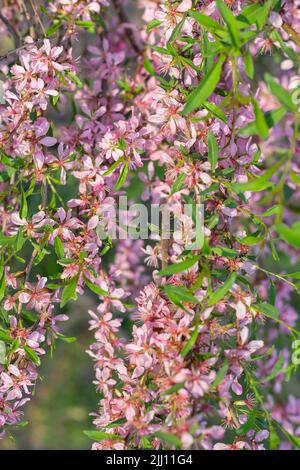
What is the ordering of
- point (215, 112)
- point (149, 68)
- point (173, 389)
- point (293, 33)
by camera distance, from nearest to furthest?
point (173, 389)
point (215, 112)
point (293, 33)
point (149, 68)

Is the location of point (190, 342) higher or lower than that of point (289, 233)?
lower

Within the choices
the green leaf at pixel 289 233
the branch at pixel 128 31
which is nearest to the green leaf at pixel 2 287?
the green leaf at pixel 289 233

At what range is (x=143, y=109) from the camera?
1.28 m

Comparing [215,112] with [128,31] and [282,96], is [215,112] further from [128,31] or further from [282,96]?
[128,31]

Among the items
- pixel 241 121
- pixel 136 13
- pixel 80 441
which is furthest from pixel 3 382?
pixel 136 13

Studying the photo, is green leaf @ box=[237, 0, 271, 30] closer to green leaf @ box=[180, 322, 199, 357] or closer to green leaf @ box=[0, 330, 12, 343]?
green leaf @ box=[180, 322, 199, 357]

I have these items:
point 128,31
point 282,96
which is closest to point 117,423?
point 282,96

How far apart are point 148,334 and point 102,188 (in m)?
0.26

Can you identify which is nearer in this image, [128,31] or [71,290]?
[71,290]

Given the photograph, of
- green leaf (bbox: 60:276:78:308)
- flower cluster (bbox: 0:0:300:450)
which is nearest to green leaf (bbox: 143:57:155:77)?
flower cluster (bbox: 0:0:300:450)

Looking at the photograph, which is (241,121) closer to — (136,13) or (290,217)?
(290,217)

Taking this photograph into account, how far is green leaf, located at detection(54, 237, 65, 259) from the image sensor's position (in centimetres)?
98

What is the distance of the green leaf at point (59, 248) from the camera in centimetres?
98

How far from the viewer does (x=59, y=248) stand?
38.9 inches
